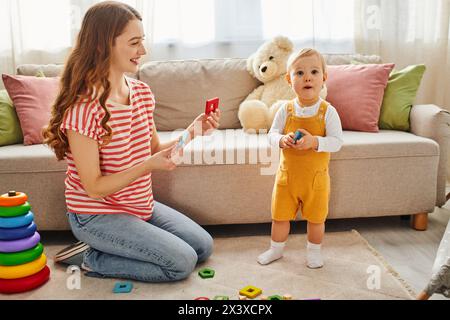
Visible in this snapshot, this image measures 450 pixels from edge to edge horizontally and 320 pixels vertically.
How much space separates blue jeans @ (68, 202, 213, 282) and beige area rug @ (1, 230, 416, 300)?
43mm

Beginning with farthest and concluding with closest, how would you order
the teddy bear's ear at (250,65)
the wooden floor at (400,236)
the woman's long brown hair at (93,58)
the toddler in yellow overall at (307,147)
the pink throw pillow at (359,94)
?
1. the teddy bear's ear at (250,65)
2. the pink throw pillow at (359,94)
3. the wooden floor at (400,236)
4. the toddler in yellow overall at (307,147)
5. the woman's long brown hair at (93,58)

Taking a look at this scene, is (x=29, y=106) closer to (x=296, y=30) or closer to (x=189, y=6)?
(x=189, y=6)

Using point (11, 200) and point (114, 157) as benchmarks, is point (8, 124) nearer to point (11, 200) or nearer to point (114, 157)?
point (11, 200)

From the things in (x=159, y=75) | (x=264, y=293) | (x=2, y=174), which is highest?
(x=159, y=75)

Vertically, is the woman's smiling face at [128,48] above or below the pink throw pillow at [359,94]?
above

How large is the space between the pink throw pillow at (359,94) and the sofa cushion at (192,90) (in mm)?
445

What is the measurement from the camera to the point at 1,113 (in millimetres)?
2354

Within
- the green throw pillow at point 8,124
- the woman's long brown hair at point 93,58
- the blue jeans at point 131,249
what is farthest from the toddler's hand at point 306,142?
the green throw pillow at point 8,124

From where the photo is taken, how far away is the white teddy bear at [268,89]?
250 centimetres

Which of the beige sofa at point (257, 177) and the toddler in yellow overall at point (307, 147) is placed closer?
the toddler in yellow overall at point (307, 147)

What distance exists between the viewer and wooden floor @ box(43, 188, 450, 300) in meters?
1.95

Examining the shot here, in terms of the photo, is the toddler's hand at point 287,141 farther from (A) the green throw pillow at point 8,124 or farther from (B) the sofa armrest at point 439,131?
(A) the green throw pillow at point 8,124

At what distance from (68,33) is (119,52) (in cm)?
139
